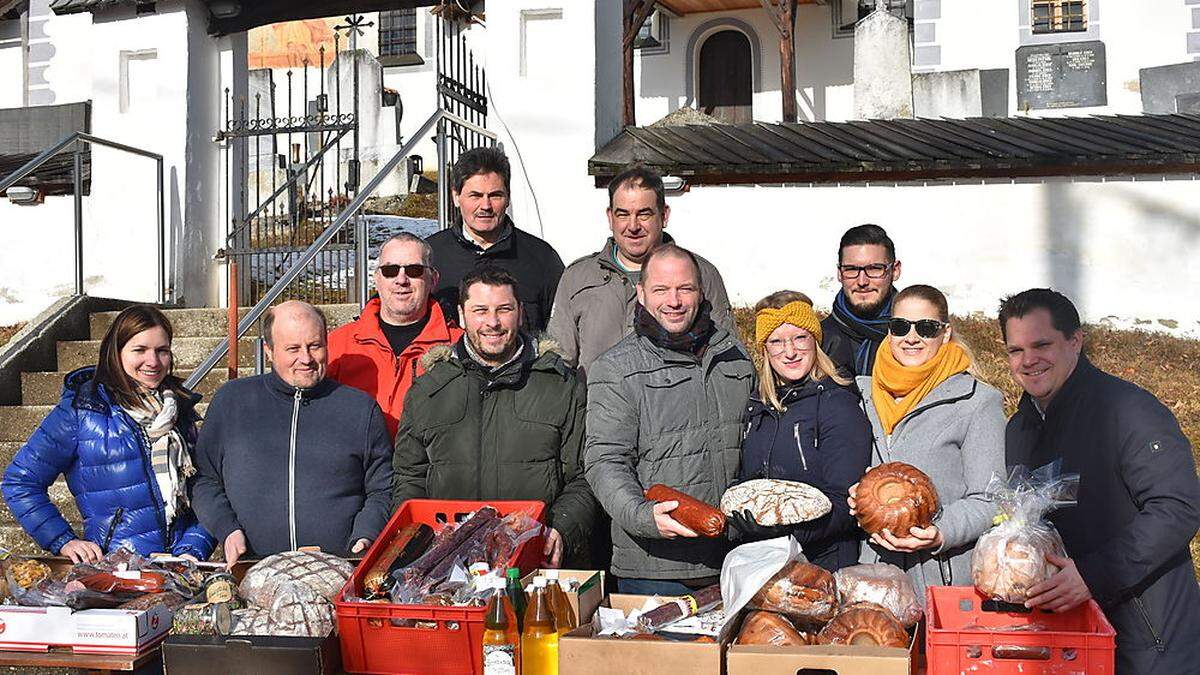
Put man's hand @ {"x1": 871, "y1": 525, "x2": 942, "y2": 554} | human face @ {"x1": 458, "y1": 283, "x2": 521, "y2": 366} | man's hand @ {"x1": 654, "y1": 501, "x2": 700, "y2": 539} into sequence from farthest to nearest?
human face @ {"x1": 458, "y1": 283, "x2": 521, "y2": 366} < man's hand @ {"x1": 654, "y1": 501, "x2": 700, "y2": 539} < man's hand @ {"x1": 871, "y1": 525, "x2": 942, "y2": 554}

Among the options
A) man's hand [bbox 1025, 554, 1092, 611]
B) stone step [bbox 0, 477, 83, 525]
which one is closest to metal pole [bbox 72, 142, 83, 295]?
stone step [bbox 0, 477, 83, 525]

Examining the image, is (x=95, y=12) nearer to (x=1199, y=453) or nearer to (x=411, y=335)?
(x=411, y=335)

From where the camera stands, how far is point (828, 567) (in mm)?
3916

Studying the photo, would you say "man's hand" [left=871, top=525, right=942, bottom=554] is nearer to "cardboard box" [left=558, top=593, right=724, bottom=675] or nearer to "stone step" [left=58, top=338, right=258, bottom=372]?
"cardboard box" [left=558, top=593, right=724, bottom=675]

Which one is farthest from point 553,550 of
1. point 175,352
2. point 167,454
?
point 175,352

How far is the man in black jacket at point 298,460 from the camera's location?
14.1 feet

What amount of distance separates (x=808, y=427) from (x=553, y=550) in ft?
2.93

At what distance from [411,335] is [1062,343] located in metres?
2.44

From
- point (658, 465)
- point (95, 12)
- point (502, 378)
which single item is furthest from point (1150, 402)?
point (95, 12)

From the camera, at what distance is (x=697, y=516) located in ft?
12.0

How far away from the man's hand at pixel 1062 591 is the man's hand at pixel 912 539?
36 centimetres

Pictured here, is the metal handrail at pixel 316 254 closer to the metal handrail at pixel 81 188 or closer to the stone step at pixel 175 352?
the stone step at pixel 175 352

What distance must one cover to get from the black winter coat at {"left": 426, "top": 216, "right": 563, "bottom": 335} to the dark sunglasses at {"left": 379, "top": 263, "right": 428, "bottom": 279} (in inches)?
19.3

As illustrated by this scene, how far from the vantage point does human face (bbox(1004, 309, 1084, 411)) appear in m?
3.57
